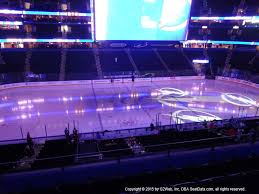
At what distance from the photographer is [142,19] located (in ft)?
76.5

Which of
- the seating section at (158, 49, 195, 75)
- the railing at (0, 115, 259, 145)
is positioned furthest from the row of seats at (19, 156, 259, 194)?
the seating section at (158, 49, 195, 75)

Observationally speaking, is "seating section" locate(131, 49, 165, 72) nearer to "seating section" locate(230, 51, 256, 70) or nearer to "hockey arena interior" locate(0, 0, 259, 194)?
"hockey arena interior" locate(0, 0, 259, 194)

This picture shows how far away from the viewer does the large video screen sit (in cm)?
2183

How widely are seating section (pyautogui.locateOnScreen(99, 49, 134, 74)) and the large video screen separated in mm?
7531

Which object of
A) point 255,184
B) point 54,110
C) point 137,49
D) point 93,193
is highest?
point 137,49

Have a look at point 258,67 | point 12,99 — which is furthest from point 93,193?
point 258,67

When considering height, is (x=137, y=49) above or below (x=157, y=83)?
above

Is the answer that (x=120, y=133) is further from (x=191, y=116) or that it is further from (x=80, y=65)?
(x=80, y=65)

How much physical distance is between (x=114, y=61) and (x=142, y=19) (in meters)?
10.7

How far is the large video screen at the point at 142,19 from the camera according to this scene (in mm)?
21828

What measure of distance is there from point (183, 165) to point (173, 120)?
32.8ft

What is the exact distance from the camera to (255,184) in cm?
403

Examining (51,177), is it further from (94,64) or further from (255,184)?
(94,64)

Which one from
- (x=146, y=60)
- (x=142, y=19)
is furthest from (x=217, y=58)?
(x=142, y=19)
